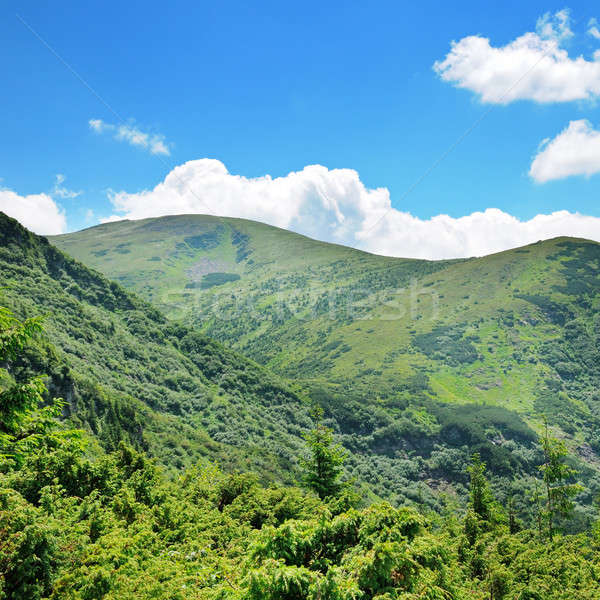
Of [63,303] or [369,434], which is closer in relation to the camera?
[63,303]

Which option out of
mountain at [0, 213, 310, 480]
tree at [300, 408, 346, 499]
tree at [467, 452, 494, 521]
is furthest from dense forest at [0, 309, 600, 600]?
mountain at [0, 213, 310, 480]

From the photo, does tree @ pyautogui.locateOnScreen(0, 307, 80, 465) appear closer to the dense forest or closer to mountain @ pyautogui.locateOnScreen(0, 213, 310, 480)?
the dense forest

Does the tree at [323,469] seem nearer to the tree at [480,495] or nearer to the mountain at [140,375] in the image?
the tree at [480,495]

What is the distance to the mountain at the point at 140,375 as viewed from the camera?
55906mm

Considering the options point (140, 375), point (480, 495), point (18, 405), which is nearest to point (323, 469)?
point (480, 495)

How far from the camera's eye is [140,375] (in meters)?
88.2

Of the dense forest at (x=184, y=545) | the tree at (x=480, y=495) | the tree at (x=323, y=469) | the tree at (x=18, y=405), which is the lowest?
the tree at (x=480, y=495)

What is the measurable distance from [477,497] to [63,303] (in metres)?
86.4

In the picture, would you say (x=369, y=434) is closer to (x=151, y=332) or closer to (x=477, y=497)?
(x=151, y=332)

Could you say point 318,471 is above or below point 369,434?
above

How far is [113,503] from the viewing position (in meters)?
17.0

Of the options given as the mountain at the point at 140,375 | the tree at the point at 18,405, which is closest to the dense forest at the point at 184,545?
the tree at the point at 18,405

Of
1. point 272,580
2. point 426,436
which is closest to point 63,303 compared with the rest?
point 272,580

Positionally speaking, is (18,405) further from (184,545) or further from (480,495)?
(480,495)
